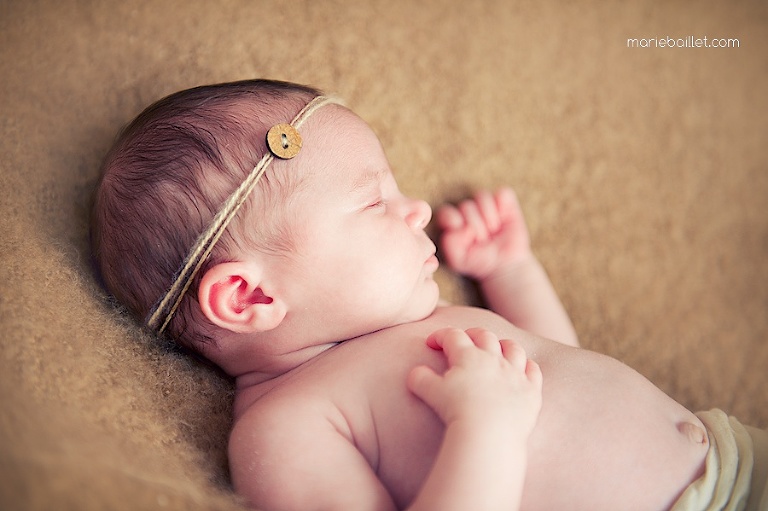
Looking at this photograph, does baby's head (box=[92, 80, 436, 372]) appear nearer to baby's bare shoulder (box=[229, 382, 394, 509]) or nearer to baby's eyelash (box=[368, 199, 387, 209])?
baby's eyelash (box=[368, 199, 387, 209])

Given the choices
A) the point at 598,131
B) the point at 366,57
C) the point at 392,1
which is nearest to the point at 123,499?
the point at 366,57

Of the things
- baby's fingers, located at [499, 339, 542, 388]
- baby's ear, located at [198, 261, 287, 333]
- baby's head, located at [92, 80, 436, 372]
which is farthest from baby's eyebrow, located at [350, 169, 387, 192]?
baby's fingers, located at [499, 339, 542, 388]

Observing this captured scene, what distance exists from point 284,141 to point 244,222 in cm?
12

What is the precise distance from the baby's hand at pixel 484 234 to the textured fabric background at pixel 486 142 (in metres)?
0.04

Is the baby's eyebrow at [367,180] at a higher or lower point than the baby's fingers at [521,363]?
higher

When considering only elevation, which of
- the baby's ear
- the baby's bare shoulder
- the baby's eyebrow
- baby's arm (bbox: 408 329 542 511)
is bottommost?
the baby's bare shoulder

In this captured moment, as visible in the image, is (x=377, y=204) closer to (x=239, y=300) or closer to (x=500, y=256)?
(x=239, y=300)

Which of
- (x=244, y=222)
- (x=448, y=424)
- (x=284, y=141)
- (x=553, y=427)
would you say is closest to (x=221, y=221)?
(x=244, y=222)

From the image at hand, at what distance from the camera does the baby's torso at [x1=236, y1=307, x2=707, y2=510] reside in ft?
2.85

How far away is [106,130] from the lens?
1081 millimetres

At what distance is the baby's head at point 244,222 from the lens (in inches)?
35.5

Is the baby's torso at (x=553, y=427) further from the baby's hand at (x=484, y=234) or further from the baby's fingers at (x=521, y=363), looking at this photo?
the baby's hand at (x=484, y=234)

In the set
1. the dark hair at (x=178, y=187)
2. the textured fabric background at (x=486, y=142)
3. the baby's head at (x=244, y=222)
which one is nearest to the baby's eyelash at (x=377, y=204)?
the baby's head at (x=244, y=222)

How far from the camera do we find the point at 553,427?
0.90 meters
